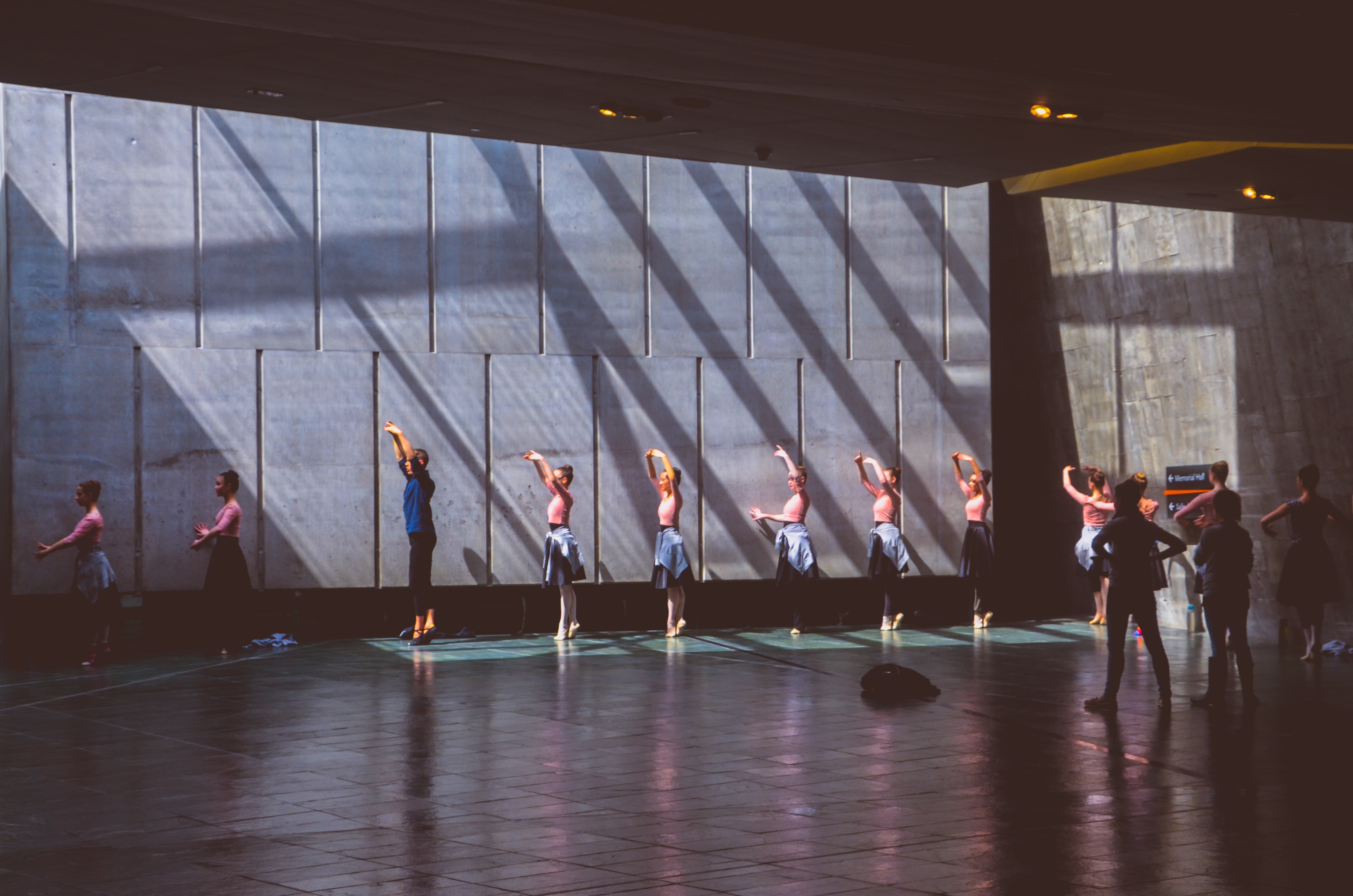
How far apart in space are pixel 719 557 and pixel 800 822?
1162 cm

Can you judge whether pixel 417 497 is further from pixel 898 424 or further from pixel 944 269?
pixel 944 269

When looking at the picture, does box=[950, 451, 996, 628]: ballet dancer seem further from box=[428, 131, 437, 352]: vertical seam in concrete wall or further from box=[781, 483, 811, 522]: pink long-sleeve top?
box=[428, 131, 437, 352]: vertical seam in concrete wall

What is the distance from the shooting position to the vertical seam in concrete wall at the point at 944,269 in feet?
63.3

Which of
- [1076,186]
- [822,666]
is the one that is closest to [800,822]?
[822,666]

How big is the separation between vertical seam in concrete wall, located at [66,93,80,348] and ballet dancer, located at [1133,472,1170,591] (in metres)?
11.5

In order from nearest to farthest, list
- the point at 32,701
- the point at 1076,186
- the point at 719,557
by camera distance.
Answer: the point at 32,701 → the point at 1076,186 → the point at 719,557

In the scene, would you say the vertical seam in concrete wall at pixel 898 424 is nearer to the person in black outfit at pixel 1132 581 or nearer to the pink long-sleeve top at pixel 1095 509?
the pink long-sleeve top at pixel 1095 509

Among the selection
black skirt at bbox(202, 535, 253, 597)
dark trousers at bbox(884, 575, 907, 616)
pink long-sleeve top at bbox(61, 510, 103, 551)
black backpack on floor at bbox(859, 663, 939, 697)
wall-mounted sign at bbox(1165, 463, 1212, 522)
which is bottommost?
black backpack on floor at bbox(859, 663, 939, 697)

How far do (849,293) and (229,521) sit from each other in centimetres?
892

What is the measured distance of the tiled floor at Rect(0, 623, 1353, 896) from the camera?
550cm

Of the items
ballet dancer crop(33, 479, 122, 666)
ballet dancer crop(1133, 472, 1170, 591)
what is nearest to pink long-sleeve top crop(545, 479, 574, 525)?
ballet dancer crop(33, 479, 122, 666)

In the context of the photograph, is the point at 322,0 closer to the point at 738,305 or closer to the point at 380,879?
the point at 380,879

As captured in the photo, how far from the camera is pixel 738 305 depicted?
18.3m

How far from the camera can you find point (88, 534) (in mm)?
13922
